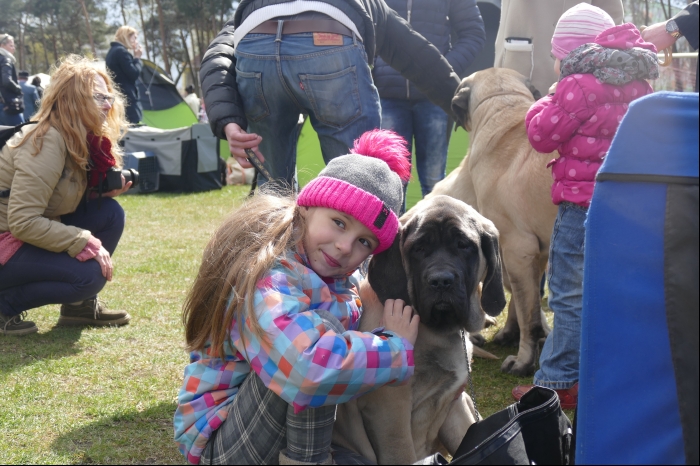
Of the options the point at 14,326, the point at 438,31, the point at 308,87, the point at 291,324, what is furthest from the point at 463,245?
the point at 438,31

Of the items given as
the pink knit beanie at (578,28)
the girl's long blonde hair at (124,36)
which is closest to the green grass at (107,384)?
the pink knit beanie at (578,28)

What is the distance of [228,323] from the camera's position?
213 centimetres

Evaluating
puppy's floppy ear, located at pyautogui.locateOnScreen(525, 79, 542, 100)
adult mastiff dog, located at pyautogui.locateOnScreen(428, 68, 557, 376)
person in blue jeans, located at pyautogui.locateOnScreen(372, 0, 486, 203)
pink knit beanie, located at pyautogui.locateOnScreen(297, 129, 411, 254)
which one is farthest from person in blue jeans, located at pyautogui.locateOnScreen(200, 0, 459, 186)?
person in blue jeans, located at pyautogui.locateOnScreen(372, 0, 486, 203)

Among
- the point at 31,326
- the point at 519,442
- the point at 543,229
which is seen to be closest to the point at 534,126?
the point at 543,229

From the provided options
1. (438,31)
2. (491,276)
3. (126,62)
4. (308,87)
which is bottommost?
(126,62)

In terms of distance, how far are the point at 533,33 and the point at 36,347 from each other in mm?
3595

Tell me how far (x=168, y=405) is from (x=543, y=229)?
2.13 m

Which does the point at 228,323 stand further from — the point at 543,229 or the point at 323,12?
the point at 543,229

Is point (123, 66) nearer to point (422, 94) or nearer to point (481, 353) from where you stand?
point (422, 94)

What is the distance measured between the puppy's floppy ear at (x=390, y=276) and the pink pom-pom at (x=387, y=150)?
255 mm

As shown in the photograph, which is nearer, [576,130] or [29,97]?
[576,130]

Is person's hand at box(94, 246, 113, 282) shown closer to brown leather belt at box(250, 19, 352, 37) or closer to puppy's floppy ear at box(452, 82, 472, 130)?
brown leather belt at box(250, 19, 352, 37)

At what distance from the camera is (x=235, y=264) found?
2.16 m

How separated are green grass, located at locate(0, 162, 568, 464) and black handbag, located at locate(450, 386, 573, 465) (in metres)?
1.07
